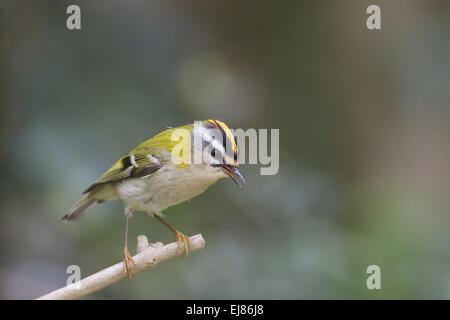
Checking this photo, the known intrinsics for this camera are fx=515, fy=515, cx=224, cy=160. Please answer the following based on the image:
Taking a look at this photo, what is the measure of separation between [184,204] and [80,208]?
46cm

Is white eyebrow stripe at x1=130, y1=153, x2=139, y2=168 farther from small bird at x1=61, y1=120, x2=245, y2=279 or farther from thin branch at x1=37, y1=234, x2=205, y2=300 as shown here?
thin branch at x1=37, y1=234, x2=205, y2=300

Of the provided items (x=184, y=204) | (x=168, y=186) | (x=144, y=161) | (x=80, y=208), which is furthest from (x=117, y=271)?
(x=184, y=204)

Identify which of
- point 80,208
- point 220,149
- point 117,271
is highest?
point 220,149

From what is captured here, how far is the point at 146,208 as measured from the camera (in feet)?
5.85

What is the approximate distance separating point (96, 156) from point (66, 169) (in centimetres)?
13

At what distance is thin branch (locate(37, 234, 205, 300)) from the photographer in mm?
1321

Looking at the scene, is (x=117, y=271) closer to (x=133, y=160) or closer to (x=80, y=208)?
(x=133, y=160)

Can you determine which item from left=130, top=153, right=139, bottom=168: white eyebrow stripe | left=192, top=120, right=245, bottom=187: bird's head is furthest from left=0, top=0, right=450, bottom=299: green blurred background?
left=192, top=120, right=245, bottom=187: bird's head

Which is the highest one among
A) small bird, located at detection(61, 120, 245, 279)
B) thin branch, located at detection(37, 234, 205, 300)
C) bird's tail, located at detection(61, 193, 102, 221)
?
small bird, located at detection(61, 120, 245, 279)

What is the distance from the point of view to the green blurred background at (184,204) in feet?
7.07

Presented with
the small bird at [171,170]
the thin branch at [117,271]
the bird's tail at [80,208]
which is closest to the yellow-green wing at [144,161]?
the small bird at [171,170]

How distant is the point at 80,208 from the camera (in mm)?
2051

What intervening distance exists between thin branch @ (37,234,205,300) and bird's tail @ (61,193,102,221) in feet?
1.58
